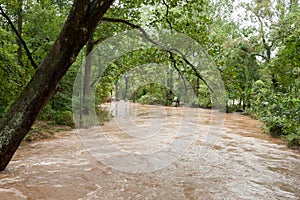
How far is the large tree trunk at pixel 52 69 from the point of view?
3.69 m

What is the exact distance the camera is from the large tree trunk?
3688 millimetres

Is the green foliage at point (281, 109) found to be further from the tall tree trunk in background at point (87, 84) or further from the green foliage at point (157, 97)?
the green foliage at point (157, 97)

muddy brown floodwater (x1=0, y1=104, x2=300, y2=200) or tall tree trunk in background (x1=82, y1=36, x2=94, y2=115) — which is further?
tall tree trunk in background (x1=82, y1=36, x2=94, y2=115)

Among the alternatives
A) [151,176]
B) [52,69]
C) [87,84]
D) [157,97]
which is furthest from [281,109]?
[157,97]

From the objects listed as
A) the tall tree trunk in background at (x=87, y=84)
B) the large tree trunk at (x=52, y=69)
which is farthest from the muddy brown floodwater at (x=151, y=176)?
the tall tree trunk in background at (x=87, y=84)

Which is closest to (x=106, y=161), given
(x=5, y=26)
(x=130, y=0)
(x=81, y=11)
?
(x=81, y=11)

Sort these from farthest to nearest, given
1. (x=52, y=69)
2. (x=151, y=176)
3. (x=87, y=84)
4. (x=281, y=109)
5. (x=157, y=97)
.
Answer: (x=157, y=97) → (x=87, y=84) → (x=281, y=109) → (x=151, y=176) → (x=52, y=69)

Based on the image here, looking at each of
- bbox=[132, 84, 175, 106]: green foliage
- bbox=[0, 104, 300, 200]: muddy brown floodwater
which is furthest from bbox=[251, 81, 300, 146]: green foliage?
bbox=[132, 84, 175, 106]: green foliage

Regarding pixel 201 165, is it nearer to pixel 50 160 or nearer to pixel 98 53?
pixel 50 160

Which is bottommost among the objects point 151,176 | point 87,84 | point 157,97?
point 151,176

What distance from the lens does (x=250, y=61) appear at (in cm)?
2148

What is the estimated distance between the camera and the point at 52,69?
375cm

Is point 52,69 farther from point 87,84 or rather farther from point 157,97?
point 157,97

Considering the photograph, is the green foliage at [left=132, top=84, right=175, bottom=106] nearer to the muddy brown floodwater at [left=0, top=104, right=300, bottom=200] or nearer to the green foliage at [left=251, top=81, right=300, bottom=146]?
the green foliage at [left=251, top=81, right=300, bottom=146]
